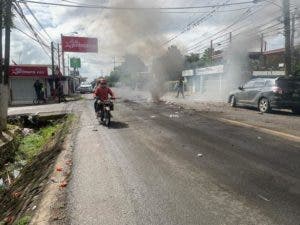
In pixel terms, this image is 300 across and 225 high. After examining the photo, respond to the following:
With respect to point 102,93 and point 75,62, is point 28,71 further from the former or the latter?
point 75,62

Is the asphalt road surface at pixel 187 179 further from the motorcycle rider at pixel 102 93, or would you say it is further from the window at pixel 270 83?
the window at pixel 270 83

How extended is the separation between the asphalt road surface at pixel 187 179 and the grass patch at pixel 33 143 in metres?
2.69

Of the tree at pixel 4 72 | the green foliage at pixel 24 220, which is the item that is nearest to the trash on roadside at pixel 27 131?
the tree at pixel 4 72

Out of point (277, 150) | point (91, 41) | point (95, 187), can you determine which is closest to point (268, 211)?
point (95, 187)

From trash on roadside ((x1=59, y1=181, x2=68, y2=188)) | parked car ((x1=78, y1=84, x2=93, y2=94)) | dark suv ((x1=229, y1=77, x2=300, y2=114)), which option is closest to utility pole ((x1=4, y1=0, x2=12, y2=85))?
dark suv ((x1=229, y1=77, x2=300, y2=114))

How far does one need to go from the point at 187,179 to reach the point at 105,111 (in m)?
9.51

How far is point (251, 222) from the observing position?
5.41 metres

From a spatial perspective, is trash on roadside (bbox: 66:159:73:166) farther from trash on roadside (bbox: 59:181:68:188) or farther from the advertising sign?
the advertising sign

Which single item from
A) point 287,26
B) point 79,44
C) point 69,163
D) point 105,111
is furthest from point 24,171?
point 79,44

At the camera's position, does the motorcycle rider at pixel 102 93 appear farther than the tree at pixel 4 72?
No

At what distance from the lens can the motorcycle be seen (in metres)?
16.6

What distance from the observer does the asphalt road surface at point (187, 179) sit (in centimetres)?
582

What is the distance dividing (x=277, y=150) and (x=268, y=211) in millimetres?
4289

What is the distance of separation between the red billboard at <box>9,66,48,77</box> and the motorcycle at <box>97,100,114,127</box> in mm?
31987
